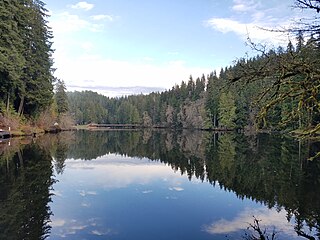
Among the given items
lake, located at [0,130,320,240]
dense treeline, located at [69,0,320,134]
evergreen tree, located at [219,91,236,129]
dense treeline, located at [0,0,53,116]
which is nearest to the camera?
dense treeline, located at [69,0,320,134]

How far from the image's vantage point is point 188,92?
11975cm

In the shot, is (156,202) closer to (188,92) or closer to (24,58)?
(24,58)

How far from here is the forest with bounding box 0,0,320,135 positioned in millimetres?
6055

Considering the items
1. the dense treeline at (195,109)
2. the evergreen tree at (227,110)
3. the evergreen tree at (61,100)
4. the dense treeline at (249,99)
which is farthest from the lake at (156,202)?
the evergreen tree at (61,100)

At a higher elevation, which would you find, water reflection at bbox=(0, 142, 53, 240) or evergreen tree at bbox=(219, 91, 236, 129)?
evergreen tree at bbox=(219, 91, 236, 129)

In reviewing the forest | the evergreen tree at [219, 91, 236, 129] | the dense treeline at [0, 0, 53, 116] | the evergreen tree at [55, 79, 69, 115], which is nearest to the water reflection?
the forest

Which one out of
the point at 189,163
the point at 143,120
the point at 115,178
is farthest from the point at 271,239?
the point at 143,120

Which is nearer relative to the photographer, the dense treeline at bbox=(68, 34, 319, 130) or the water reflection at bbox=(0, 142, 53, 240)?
the water reflection at bbox=(0, 142, 53, 240)

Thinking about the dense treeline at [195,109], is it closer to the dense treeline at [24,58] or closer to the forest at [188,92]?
the forest at [188,92]

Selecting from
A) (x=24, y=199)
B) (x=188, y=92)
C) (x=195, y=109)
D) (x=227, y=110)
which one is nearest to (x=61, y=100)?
(x=195, y=109)

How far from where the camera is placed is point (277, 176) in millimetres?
16156

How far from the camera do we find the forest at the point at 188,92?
6.05m

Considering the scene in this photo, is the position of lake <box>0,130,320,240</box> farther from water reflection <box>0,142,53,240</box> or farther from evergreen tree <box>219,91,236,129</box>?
evergreen tree <box>219,91,236,129</box>

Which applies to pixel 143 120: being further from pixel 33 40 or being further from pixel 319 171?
pixel 319 171
